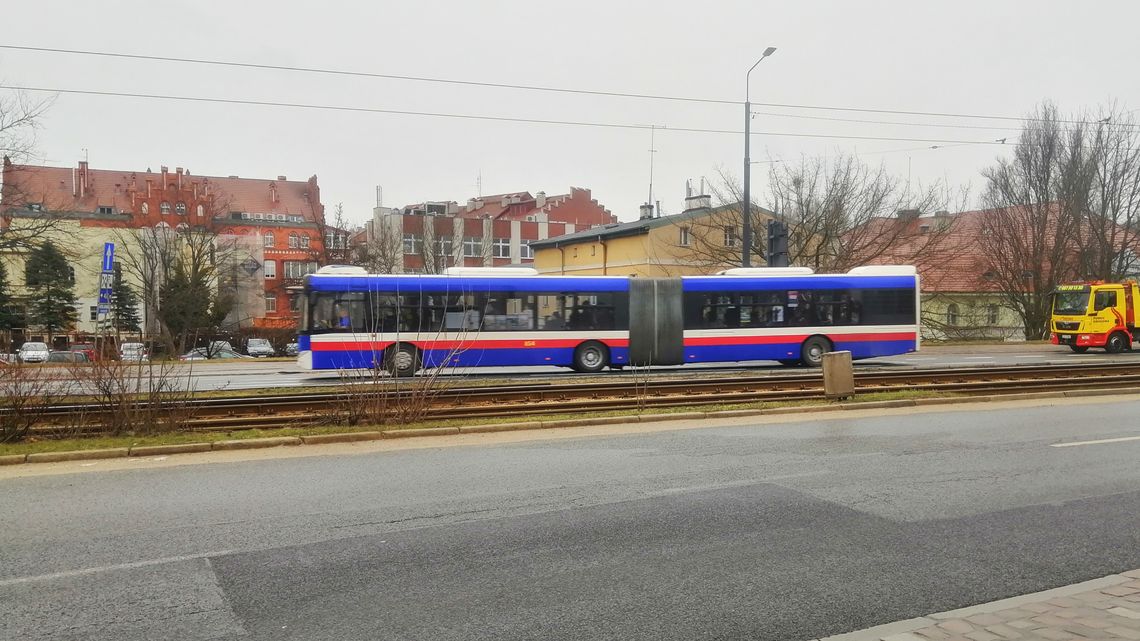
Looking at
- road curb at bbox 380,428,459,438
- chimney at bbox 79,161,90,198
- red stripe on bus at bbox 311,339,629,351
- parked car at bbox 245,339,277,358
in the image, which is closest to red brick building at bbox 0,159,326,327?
chimney at bbox 79,161,90,198

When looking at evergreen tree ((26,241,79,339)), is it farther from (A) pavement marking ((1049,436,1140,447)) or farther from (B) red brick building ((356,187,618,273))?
(A) pavement marking ((1049,436,1140,447))

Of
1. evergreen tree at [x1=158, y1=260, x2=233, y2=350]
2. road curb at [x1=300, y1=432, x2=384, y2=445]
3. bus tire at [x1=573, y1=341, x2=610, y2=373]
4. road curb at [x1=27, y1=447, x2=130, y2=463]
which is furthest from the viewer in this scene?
evergreen tree at [x1=158, y1=260, x2=233, y2=350]

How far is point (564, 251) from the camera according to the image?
58.8 meters

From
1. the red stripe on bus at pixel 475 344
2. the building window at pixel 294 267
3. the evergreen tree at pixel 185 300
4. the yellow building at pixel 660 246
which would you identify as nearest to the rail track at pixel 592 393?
the red stripe on bus at pixel 475 344

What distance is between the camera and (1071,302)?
3094cm

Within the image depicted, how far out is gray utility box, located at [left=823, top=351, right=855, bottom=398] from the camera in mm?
14297

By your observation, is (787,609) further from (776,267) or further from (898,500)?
(776,267)

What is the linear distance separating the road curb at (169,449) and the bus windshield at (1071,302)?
32.0m

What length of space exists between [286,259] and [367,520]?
73256mm

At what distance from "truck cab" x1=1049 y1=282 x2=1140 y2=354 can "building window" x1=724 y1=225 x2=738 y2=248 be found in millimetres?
14285

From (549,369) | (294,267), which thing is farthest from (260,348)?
(294,267)

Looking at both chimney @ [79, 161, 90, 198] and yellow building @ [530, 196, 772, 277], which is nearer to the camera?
yellow building @ [530, 196, 772, 277]

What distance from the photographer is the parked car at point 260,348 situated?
142 ft

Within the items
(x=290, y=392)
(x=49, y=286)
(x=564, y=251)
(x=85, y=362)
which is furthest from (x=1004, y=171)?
(x=49, y=286)
